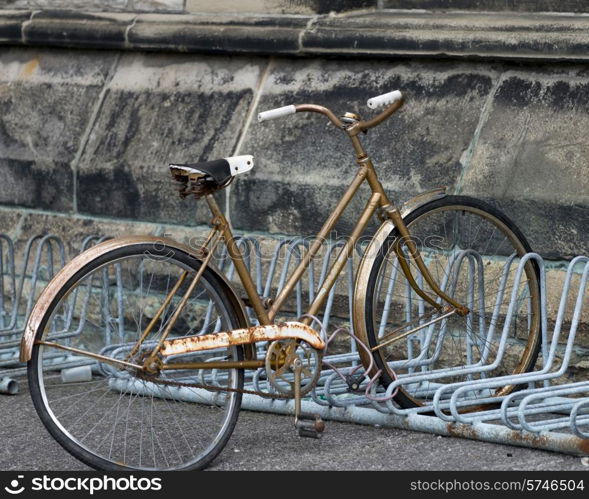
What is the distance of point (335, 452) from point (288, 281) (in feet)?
2.15

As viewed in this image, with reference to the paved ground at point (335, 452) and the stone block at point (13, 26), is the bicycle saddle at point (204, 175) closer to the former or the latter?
the paved ground at point (335, 452)

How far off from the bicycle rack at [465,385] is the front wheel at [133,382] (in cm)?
7

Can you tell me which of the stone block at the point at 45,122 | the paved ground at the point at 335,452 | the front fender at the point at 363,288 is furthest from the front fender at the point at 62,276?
the stone block at the point at 45,122

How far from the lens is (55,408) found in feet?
20.4

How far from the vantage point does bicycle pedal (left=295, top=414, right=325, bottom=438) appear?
17.8 ft

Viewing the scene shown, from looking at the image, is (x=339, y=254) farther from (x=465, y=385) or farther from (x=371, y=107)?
(x=465, y=385)

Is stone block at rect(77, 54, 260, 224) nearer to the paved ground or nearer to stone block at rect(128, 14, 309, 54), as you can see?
stone block at rect(128, 14, 309, 54)

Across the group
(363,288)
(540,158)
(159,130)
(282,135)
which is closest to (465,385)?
(363,288)

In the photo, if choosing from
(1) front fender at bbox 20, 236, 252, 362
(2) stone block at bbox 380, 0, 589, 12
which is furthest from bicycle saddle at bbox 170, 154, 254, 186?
(2) stone block at bbox 380, 0, 589, 12

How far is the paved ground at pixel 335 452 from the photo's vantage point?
17.3 feet

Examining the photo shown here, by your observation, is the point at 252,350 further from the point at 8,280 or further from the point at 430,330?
the point at 8,280

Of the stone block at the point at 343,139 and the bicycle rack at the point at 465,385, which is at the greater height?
the stone block at the point at 343,139

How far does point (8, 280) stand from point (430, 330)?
2.83 metres
